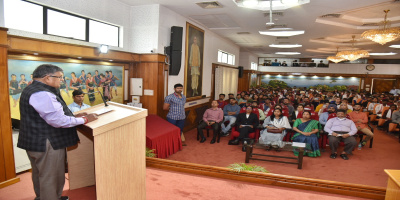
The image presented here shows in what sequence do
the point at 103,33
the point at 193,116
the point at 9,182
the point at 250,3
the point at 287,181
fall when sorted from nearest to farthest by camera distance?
the point at 287,181 → the point at 9,182 → the point at 250,3 → the point at 103,33 → the point at 193,116

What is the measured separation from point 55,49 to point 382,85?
22.5m

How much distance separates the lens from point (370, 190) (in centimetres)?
291

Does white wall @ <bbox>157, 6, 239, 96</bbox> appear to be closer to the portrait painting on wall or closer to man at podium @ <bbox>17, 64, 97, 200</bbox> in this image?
the portrait painting on wall

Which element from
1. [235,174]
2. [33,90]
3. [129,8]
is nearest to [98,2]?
[129,8]

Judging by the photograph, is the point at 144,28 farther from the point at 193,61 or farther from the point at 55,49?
the point at 55,49

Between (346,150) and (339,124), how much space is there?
2.11 ft

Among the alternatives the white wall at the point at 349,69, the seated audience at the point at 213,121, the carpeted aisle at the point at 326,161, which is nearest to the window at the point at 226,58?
the seated audience at the point at 213,121

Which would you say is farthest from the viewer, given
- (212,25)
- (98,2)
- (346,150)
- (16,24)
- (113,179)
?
(212,25)

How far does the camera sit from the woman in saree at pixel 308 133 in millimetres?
5930

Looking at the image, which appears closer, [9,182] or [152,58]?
[9,182]

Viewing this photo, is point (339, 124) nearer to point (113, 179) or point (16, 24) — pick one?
point (113, 179)

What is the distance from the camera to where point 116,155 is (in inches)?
72.5

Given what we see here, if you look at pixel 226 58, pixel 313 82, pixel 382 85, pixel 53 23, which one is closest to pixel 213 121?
pixel 53 23

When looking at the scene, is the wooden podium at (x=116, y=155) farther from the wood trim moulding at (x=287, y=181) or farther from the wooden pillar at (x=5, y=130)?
the wooden pillar at (x=5, y=130)
